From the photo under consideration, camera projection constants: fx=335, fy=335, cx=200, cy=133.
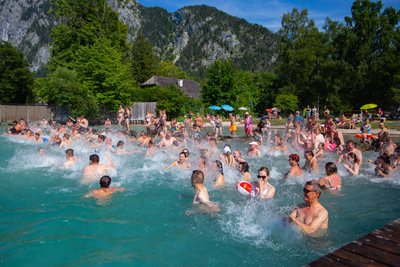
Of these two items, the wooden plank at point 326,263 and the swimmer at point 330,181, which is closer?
the wooden plank at point 326,263

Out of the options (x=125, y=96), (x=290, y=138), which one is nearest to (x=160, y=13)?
(x=125, y=96)

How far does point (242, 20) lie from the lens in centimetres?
17100

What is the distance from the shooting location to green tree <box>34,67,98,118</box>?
2666cm

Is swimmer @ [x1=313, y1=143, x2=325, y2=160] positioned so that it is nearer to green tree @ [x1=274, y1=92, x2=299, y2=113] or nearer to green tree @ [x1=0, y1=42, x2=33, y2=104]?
green tree @ [x1=274, y1=92, x2=299, y2=113]

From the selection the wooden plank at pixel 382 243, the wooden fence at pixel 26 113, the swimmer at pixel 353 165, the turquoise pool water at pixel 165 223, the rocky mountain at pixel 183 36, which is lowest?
the turquoise pool water at pixel 165 223

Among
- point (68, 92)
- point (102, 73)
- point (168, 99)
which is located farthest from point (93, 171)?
point (168, 99)

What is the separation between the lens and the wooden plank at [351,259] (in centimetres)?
360

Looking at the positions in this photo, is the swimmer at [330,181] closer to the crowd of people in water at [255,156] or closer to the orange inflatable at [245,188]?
the crowd of people in water at [255,156]

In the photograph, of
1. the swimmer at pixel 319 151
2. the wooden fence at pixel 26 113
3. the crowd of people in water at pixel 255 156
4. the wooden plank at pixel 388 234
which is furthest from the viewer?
the wooden fence at pixel 26 113

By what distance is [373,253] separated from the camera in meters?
3.86

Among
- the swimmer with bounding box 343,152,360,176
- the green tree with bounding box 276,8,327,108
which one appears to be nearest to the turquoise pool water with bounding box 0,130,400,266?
the swimmer with bounding box 343,152,360,176

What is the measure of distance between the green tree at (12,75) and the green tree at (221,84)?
26.8 metres

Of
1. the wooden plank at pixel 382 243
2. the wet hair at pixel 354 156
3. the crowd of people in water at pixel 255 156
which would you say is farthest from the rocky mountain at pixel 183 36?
the wooden plank at pixel 382 243

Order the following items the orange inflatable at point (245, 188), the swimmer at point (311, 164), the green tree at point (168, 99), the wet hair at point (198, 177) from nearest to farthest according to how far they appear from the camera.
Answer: the wet hair at point (198, 177) < the orange inflatable at point (245, 188) < the swimmer at point (311, 164) < the green tree at point (168, 99)
